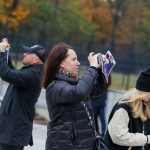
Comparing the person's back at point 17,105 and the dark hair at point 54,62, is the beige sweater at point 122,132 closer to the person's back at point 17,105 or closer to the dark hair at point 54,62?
the dark hair at point 54,62

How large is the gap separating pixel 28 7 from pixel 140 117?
32.6 m

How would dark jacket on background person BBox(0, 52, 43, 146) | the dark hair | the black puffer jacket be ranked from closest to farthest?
the black puffer jacket → the dark hair → dark jacket on background person BBox(0, 52, 43, 146)

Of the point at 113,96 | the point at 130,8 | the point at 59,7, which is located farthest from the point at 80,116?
the point at 130,8

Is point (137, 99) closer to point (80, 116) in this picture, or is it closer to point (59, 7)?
point (80, 116)

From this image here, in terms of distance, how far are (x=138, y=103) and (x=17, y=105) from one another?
5.25 feet

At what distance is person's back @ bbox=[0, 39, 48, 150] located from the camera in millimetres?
5871

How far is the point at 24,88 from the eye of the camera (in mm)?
6059

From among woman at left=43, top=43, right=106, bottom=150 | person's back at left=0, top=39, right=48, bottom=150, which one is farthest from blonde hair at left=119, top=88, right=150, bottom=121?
person's back at left=0, top=39, right=48, bottom=150

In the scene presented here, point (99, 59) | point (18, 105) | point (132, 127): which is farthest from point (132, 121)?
point (18, 105)

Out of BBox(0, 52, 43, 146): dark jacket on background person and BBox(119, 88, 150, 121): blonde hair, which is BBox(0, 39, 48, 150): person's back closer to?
BBox(0, 52, 43, 146): dark jacket on background person

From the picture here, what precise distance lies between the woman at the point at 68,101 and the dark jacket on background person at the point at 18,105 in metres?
1.35

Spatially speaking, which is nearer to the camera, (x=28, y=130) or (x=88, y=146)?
(x=88, y=146)

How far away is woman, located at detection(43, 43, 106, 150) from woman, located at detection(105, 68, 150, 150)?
1.29 feet

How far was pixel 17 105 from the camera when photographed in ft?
19.6
